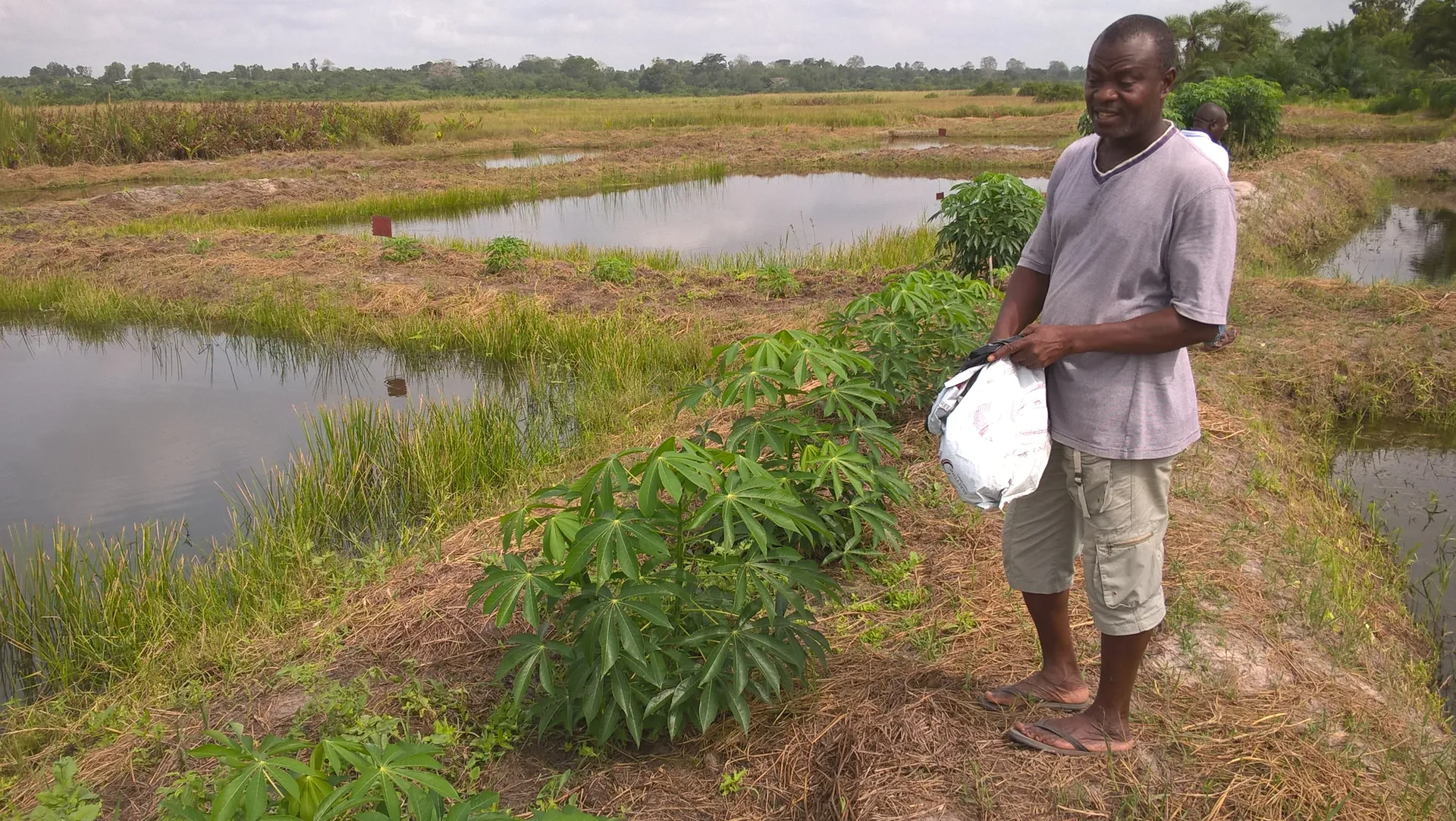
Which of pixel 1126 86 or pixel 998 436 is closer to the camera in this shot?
pixel 1126 86

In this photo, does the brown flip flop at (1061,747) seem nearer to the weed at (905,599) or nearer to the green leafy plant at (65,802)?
the weed at (905,599)

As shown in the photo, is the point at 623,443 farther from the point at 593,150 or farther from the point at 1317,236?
the point at 593,150

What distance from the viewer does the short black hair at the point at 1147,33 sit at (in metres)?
1.91

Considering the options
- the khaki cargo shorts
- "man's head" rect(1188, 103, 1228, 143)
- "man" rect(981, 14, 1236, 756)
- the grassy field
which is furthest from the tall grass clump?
the khaki cargo shorts

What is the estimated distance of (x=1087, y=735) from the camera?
2.31 m

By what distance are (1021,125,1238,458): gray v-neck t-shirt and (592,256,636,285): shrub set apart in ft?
24.5

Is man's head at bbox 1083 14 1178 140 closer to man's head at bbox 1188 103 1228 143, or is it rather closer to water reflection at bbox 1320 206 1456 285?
man's head at bbox 1188 103 1228 143

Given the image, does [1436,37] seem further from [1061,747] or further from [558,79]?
[558,79]

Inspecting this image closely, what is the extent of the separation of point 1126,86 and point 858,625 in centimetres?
195

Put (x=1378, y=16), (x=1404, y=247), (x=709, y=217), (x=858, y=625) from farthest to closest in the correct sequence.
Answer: (x=1378, y=16)
(x=709, y=217)
(x=1404, y=247)
(x=858, y=625)

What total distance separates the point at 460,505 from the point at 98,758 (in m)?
2.21

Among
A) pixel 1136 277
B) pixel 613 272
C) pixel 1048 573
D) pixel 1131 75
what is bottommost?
pixel 1048 573

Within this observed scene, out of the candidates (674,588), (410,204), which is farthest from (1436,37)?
(674,588)

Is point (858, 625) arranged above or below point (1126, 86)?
below
